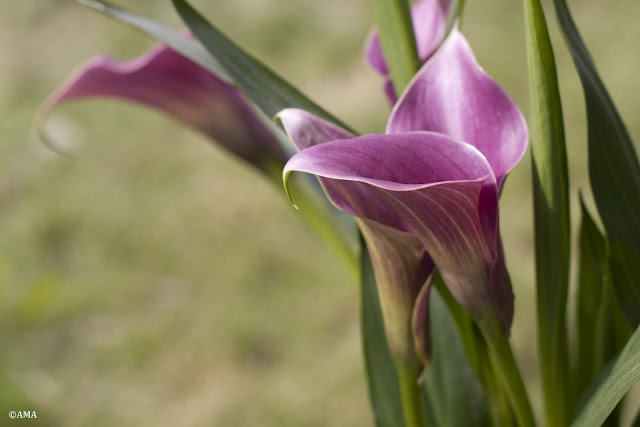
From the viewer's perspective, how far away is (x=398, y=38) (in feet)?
0.72

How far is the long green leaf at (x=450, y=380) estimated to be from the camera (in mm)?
249

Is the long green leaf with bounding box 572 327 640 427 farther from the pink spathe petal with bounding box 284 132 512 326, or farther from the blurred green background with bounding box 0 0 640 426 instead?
the blurred green background with bounding box 0 0 640 426

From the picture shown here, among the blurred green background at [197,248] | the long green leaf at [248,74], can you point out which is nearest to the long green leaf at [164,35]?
the long green leaf at [248,74]

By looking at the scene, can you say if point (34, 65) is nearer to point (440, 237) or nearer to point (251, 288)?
point (251, 288)

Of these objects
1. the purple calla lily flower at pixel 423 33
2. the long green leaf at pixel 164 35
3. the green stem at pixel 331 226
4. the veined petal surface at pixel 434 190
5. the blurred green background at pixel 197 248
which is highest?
the long green leaf at pixel 164 35

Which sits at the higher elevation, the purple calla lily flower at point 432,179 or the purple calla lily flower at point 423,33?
the purple calla lily flower at point 423,33

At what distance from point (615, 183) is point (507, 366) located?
65mm

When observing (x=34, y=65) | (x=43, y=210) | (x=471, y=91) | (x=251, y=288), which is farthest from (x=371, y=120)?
(x=471, y=91)

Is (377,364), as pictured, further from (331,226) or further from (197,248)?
(197,248)

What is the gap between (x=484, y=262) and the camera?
0.19 metres

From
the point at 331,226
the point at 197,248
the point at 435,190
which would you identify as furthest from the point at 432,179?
the point at 197,248

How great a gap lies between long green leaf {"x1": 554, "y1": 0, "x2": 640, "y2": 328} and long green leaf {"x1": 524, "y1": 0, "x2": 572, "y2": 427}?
0.05 feet

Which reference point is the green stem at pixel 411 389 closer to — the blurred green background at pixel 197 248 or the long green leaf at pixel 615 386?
the long green leaf at pixel 615 386

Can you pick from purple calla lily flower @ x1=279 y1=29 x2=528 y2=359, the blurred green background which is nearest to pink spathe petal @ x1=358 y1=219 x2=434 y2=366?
purple calla lily flower @ x1=279 y1=29 x2=528 y2=359
